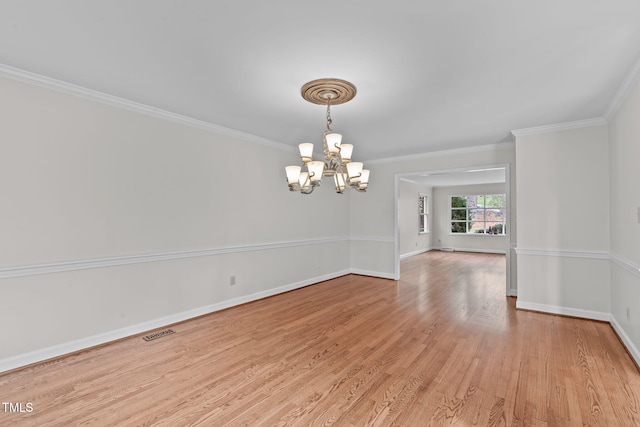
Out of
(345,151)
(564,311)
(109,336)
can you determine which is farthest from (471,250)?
(109,336)

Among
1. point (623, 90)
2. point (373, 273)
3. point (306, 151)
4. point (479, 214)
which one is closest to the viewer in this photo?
point (623, 90)

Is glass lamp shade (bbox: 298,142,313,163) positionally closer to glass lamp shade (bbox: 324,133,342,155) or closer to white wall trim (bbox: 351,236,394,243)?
glass lamp shade (bbox: 324,133,342,155)

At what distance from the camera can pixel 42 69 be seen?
2.54m

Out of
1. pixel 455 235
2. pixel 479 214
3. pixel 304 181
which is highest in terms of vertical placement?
pixel 304 181

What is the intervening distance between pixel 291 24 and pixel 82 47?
155cm

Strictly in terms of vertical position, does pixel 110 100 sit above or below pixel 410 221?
above

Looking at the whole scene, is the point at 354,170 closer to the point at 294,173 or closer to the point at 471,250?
the point at 294,173

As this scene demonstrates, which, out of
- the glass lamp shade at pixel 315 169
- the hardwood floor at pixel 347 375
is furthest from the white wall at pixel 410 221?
the glass lamp shade at pixel 315 169

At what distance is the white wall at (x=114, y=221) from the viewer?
8.57 feet

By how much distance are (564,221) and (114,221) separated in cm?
531

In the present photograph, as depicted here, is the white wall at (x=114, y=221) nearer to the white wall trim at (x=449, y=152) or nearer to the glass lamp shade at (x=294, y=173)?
the glass lamp shade at (x=294, y=173)

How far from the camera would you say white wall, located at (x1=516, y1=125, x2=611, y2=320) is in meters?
3.75

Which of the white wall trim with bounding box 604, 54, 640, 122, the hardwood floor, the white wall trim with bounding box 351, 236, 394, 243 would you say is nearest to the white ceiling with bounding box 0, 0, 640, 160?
the white wall trim with bounding box 604, 54, 640, 122

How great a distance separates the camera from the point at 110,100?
3.10 m
